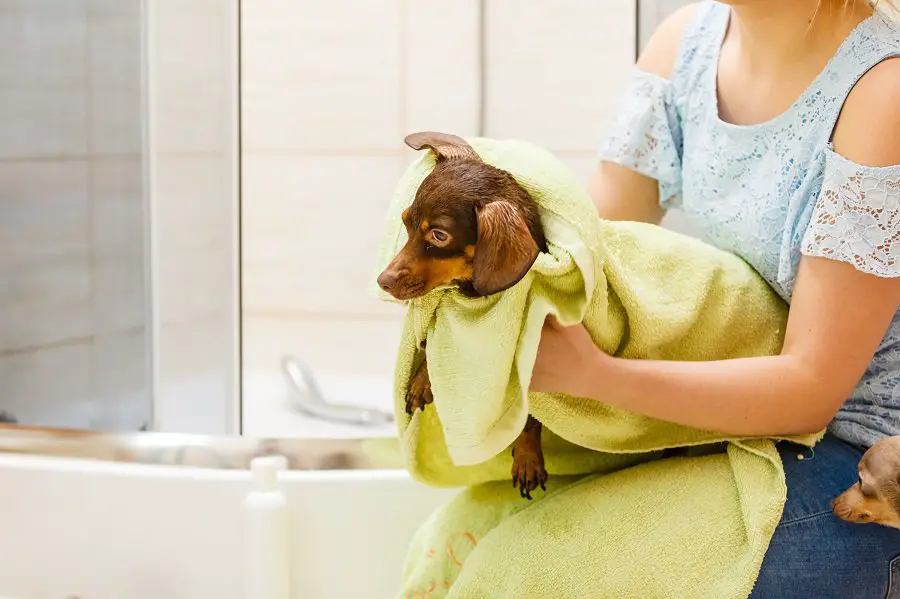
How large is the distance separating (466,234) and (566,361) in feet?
0.53

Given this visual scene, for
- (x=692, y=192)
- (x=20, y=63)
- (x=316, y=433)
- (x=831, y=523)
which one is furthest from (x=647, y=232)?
(x=20, y=63)

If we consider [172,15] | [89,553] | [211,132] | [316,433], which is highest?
[172,15]

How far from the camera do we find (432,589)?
3.39 ft

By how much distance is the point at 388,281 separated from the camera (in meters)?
0.78

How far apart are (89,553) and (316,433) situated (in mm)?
333

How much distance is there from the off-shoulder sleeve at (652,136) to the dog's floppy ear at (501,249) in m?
0.49

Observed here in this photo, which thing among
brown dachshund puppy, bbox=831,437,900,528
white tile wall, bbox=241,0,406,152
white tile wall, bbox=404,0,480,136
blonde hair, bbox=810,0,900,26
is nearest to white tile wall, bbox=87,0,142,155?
white tile wall, bbox=241,0,406,152

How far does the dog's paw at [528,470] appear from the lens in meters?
0.95

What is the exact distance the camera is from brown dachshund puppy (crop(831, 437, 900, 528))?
0.93 metres

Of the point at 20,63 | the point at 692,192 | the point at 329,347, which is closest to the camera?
the point at 692,192

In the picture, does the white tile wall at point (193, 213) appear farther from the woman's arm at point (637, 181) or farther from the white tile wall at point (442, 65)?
the woman's arm at point (637, 181)

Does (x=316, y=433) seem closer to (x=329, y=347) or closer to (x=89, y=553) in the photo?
(x=89, y=553)

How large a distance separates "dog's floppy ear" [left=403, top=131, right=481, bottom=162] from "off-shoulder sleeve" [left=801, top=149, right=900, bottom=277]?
1.18 ft

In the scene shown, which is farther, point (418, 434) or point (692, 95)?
point (692, 95)
